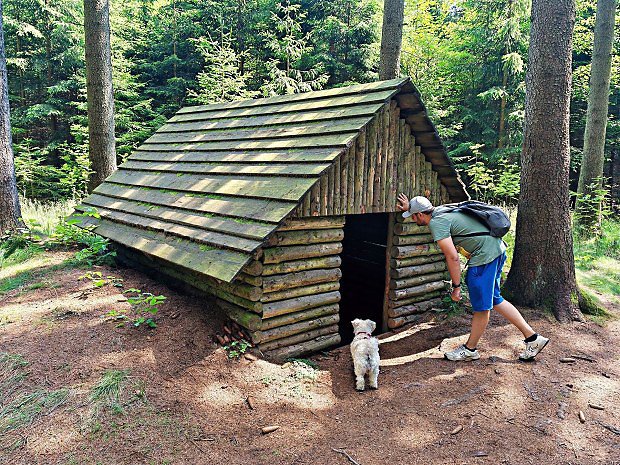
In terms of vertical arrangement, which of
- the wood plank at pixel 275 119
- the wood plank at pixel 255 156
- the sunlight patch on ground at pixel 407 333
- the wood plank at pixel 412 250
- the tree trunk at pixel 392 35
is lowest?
the sunlight patch on ground at pixel 407 333

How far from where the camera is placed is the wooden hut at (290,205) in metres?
4.78

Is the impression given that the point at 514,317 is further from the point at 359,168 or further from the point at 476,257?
the point at 359,168

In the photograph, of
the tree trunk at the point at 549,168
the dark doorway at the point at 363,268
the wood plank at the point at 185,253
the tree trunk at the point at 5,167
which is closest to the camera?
the wood plank at the point at 185,253

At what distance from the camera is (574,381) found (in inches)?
178

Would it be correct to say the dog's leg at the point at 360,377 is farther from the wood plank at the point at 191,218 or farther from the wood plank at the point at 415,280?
the wood plank at the point at 415,280

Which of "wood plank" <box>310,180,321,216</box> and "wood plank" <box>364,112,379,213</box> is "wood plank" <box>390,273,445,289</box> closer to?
"wood plank" <box>364,112,379,213</box>

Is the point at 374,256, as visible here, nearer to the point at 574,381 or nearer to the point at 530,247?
the point at 530,247

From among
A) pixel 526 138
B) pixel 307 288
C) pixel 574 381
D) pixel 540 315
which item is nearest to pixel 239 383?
pixel 307 288

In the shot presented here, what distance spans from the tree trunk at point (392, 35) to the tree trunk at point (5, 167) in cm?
779

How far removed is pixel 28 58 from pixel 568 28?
20280mm

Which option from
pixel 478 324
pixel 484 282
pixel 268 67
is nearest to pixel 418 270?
pixel 478 324

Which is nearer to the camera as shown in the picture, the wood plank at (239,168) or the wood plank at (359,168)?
the wood plank at (239,168)

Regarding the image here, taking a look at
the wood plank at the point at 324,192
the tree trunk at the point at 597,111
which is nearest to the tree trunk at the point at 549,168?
the wood plank at the point at 324,192

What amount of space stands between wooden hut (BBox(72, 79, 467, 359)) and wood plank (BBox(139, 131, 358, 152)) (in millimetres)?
25
